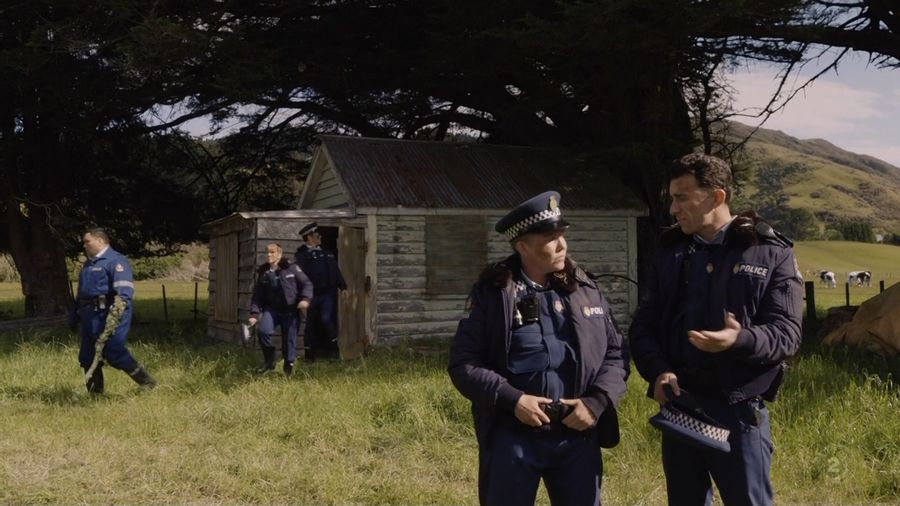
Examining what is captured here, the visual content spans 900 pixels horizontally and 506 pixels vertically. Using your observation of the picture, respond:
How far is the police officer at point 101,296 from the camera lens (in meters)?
8.66

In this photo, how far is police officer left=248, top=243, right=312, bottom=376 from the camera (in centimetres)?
1021

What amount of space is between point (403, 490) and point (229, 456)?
159 centimetres

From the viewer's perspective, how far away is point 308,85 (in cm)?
1767

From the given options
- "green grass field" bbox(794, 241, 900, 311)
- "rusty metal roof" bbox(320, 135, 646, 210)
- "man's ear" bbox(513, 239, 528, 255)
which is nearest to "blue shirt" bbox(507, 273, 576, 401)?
"man's ear" bbox(513, 239, 528, 255)

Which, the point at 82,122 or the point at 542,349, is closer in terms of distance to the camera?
the point at 542,349

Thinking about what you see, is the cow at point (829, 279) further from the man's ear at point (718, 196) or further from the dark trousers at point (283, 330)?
the man's ear at point (718, 196)

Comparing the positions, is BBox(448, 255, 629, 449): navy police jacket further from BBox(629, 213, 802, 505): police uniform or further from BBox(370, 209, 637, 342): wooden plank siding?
BBox(370, 209, 637, 342): wooden plank siding

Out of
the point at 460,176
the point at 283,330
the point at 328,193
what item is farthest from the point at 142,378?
the point at 460,176

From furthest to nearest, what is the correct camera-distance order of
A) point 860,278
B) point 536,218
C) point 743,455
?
point 860,278
point 536,218
point 743,455

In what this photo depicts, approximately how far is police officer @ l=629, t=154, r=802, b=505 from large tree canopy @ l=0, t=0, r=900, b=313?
844 cm

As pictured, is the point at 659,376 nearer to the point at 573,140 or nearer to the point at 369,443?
the point at 369,443

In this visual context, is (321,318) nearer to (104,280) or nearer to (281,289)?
(281,289)

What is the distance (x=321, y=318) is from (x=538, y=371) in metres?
8.54

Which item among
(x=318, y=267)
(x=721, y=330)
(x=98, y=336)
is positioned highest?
(x=721, y=330)
